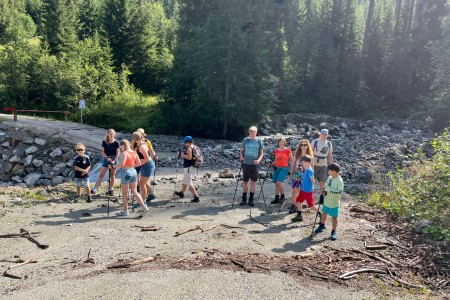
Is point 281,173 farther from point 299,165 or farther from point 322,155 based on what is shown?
point 322,155

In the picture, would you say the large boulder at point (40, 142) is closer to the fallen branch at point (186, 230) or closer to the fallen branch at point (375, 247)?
the fallen branch at point (186, 230)

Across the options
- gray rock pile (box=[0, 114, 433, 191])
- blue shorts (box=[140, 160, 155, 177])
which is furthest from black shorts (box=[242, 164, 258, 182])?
gray rock pile (box=[0, 114, 433, 191])

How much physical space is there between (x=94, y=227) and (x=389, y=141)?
79.5 ft

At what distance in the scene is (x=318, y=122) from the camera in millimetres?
36812

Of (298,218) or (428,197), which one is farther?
(428,197)

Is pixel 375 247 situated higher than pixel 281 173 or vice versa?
pixel 281 173

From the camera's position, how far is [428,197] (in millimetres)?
10484

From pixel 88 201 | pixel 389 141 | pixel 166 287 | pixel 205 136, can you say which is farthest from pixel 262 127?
pixel 166 287

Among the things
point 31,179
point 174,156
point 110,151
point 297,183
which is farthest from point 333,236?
point 31,179

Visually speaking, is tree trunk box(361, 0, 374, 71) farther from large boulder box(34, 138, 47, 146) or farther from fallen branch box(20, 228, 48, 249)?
fallen branch box(20, 228, 48, 249)

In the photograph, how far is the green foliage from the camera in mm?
9539

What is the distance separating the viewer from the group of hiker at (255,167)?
9.29 meters

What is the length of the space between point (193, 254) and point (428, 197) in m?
6.66

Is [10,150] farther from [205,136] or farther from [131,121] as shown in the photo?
[205,136]
